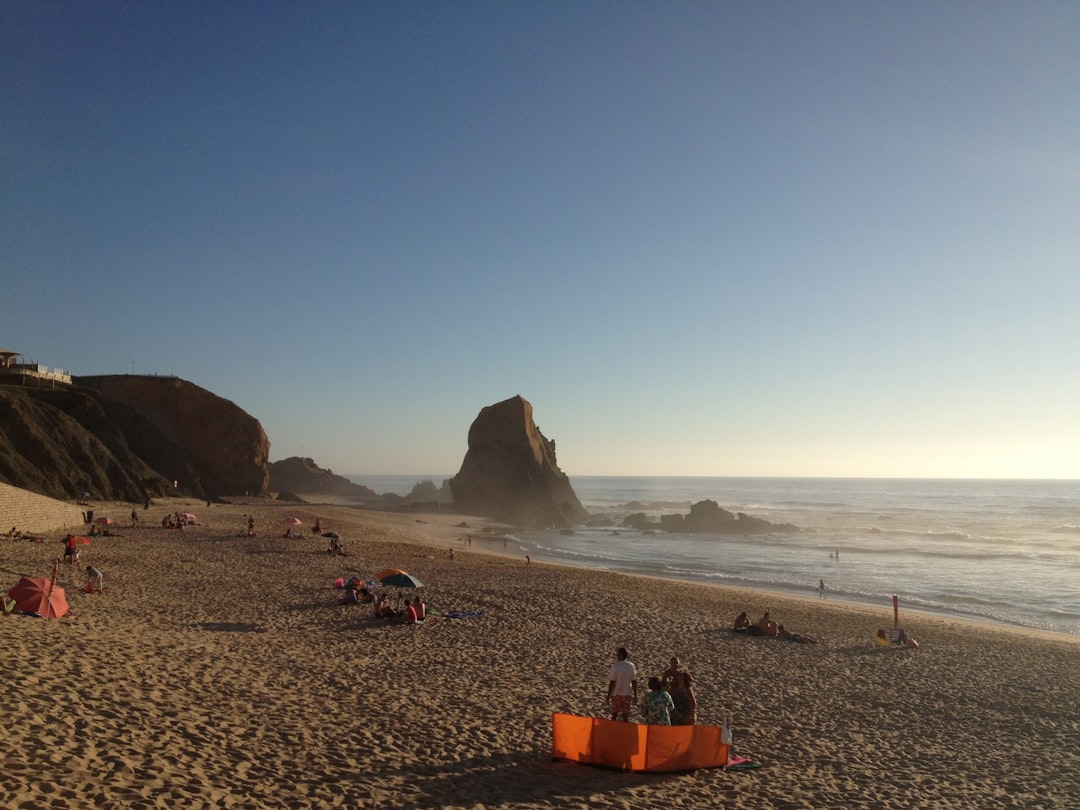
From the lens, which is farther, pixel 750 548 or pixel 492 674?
pixel 750 548

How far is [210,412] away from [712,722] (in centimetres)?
6253

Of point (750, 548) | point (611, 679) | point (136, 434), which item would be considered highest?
point (136, 434)

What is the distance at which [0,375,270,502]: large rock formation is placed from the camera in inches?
1614

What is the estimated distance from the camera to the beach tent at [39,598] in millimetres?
12695

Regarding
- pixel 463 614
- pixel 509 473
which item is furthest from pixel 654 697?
pixel 509 473

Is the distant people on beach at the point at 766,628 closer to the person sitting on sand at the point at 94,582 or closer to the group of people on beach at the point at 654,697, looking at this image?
the group of people on beach at the point at 654,697

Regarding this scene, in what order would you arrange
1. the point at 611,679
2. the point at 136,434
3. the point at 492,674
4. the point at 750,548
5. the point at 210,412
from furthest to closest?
1. the point at 210,412
2. the point at 136,434
3. the point at 750,548
4. the point at 492,674
5. the point at 611,679

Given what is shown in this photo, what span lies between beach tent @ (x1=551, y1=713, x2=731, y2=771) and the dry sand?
7.9 inches

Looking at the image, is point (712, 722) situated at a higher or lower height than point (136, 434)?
lower

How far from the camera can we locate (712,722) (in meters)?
11.5

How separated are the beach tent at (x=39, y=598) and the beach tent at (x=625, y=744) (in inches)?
409

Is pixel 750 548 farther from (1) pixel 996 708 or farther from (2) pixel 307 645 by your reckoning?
(2) pixel 307 645

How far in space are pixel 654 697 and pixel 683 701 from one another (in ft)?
2.02

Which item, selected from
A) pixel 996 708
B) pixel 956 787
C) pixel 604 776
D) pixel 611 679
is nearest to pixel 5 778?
pixel 604 776
